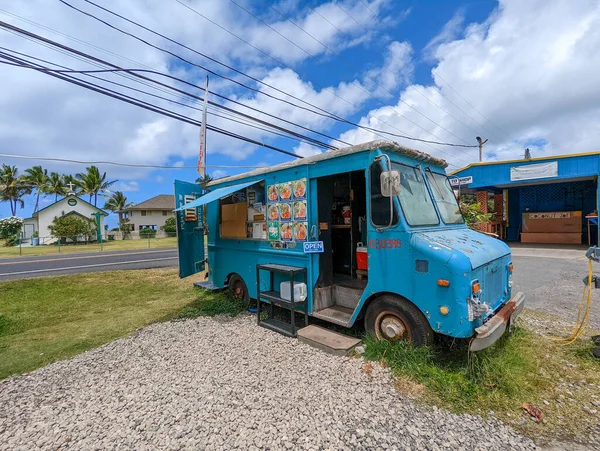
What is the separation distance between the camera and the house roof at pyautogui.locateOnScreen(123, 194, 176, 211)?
44.8 meters

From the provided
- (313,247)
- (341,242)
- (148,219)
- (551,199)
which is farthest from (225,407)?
(148,219)

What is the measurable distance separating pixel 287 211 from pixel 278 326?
184 centimetres

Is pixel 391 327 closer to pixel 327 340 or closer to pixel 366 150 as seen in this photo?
pixel 327 340

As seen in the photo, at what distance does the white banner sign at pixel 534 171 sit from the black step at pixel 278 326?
51.2 ft

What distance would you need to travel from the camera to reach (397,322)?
3.90 m

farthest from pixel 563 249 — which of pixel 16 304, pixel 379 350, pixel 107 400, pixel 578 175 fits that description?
pixel 16 304

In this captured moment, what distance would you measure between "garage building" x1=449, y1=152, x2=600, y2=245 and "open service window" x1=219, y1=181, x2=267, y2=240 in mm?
11834

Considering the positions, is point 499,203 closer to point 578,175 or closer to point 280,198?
point 578,175

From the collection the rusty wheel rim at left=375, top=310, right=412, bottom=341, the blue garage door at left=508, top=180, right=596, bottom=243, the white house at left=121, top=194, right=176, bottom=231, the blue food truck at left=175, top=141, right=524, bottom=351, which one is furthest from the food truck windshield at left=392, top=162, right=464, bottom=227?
the white house at left=121, top=194, right=176, bottom=231

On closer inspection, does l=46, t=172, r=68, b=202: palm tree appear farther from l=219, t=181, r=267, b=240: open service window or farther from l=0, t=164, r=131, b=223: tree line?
l=219, t=181, r=267, b=240: open service window

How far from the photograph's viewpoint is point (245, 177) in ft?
20.0

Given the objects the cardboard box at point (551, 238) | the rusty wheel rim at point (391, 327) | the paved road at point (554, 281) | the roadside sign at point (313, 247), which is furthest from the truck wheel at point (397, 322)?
the cardboard box at point (551, 238)

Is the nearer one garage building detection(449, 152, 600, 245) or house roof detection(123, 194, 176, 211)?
garage building detection(449, 152, 600, 245)

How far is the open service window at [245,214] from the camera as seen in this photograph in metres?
5.82
